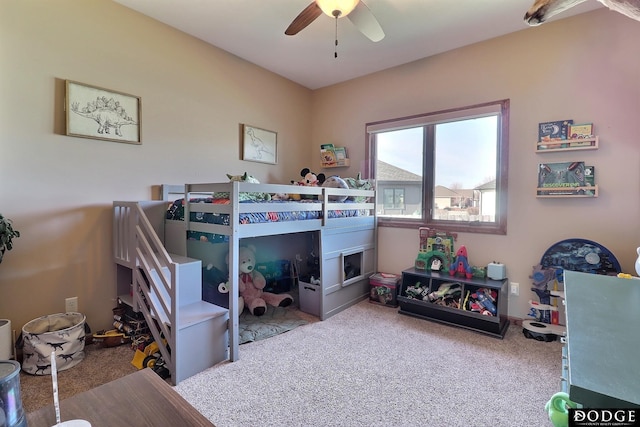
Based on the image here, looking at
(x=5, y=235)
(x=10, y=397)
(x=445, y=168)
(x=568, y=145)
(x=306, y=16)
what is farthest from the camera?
(x=445, y=168)

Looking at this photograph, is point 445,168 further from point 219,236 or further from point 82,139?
point 82,139

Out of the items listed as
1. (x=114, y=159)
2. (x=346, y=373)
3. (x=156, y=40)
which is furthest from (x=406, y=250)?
(x=156, y=40)

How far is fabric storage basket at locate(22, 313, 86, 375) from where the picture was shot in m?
1.94

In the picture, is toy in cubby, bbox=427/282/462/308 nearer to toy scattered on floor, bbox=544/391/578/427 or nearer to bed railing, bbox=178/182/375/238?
bed railing, bbox=178/182/375/238

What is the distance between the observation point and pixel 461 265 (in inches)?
115

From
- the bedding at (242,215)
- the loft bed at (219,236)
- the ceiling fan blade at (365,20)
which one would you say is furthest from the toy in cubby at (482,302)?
the ceiling fan blade at (365,20)

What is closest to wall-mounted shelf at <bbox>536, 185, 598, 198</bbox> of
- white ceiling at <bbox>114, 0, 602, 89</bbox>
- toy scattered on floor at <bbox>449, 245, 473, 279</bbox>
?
toy scattered on floor at <bbox>449, 245, 473, 279</bbox>

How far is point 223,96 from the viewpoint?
3186 millimetres

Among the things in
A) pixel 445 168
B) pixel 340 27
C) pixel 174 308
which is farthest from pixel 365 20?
pixel 174 308

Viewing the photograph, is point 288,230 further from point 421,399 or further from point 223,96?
point 223,96

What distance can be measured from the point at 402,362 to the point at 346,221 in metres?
1.44

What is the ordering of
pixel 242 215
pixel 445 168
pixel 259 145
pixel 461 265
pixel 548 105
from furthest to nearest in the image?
pixel 259 145 < pixel 445 168 < pixel 461 265 < pixel 548 105 < pixel 242 215

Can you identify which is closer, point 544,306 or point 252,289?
point 544,306

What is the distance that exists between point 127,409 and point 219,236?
1.62 meters
